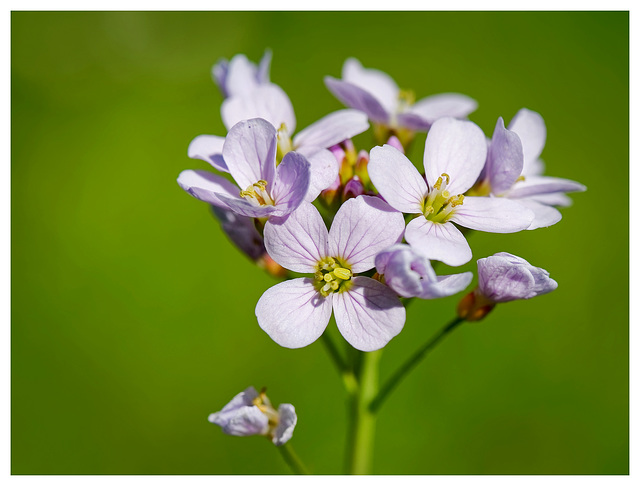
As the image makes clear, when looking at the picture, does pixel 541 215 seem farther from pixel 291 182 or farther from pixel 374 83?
pixel 374 83

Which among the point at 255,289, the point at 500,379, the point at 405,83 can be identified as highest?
the point at 405,83

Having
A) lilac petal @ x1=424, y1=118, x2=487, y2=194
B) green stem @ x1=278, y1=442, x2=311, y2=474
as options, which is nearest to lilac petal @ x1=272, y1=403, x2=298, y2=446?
green stem @ x1=278, y1=442, x2=311, y2=474

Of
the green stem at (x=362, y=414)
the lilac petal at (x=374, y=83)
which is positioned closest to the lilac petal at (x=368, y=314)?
the green stem at (x=362, y=414)

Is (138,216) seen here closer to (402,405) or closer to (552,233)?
(402,405)

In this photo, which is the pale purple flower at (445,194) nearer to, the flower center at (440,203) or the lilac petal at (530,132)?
the flower center at (440,203)

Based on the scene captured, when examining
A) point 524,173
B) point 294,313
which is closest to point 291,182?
point 294,313

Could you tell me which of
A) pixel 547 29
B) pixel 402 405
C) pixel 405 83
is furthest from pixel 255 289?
pixel 547 29

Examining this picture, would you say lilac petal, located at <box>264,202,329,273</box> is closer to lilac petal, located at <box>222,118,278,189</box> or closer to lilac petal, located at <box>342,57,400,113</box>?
lilac petal, located at <box>222,118,278,189</box>
